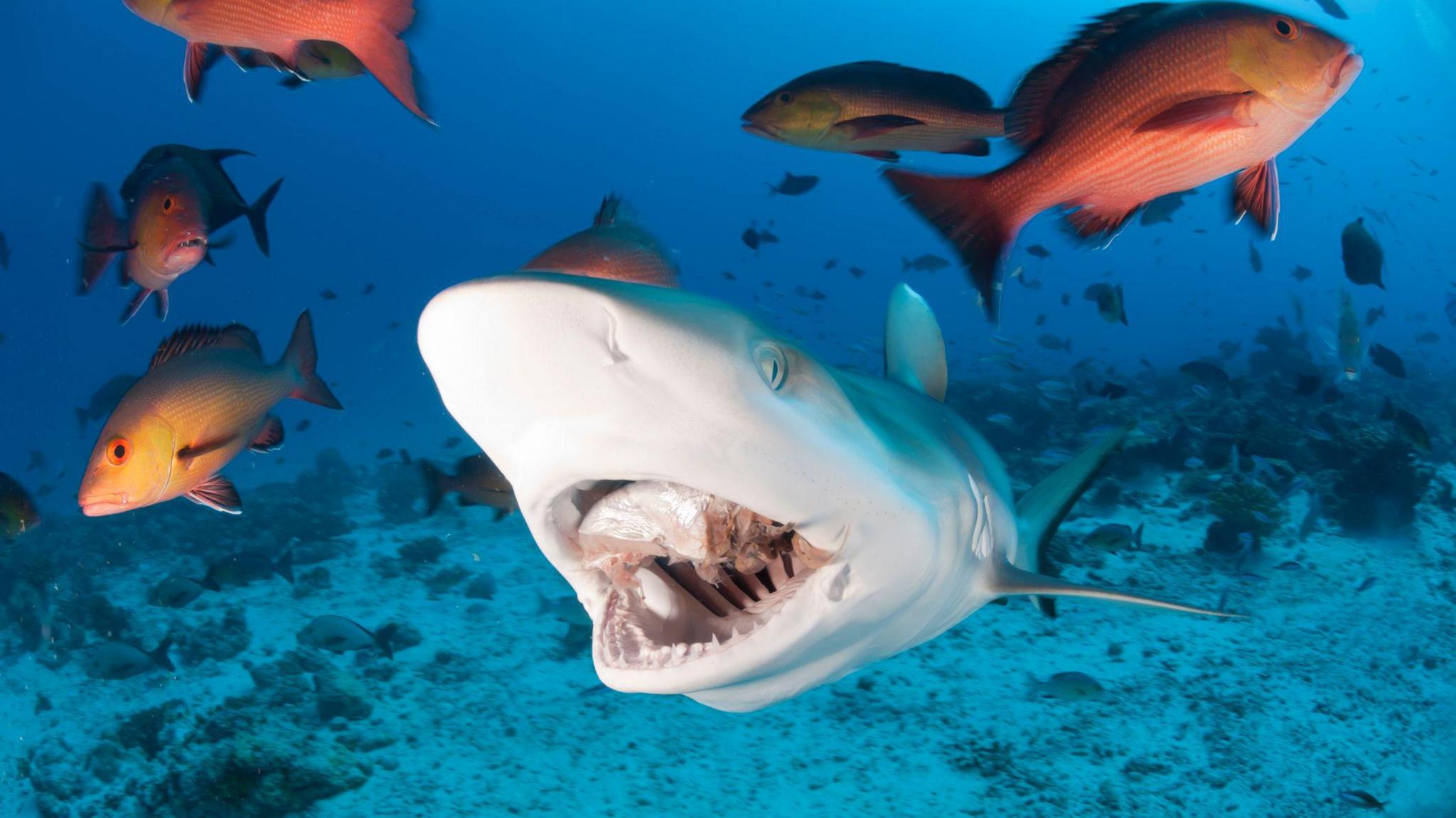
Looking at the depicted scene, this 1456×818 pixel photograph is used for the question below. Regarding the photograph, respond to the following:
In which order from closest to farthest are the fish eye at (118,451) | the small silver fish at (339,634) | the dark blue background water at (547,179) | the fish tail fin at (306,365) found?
1. the fish eye at (118,451)
2. the fish tail fin at (306,365)
3. the small silver fish at (339,634)
4. the dark blue background water at (547,179)

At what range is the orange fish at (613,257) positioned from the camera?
6.36ft

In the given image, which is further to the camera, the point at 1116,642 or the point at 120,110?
the point at 120,110

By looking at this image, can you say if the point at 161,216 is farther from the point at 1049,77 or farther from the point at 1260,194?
the point at 1260,194

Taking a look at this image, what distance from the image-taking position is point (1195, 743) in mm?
5668

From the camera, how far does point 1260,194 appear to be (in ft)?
6.77

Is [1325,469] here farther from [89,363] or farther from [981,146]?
[89,363]

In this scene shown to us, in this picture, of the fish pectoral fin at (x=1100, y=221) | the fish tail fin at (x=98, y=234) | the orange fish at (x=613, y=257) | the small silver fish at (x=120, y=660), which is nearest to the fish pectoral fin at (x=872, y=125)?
the fish pectoral fin at (x=1100, y=221)

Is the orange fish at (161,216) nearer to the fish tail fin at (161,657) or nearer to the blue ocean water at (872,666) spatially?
the blue ocean water at (872,666)

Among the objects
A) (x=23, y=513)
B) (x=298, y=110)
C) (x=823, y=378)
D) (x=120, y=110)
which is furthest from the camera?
(x=298, y=110)

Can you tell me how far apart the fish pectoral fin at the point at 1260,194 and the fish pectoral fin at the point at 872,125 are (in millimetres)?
1063

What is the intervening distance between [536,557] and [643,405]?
1082cm

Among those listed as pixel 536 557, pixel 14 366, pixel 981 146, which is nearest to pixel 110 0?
pixel 536 557

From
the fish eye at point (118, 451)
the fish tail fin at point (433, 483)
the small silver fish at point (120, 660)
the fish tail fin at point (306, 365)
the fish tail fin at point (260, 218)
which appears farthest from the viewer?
the small silver fish at point (120, 660)

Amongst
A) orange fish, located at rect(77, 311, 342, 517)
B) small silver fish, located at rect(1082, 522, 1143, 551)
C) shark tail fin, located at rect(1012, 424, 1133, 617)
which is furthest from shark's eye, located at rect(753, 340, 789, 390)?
small silver fish, located at rect(1082, 522, 1143, 551)
